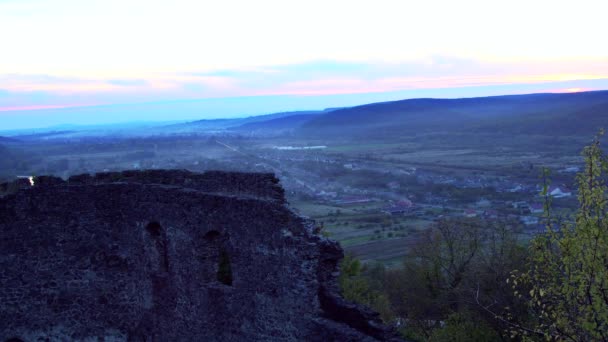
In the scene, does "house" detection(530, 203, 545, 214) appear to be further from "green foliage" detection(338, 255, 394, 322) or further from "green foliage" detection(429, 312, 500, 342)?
"green foliage" detection(429, 312, 500, 342)

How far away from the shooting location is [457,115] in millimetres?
153625

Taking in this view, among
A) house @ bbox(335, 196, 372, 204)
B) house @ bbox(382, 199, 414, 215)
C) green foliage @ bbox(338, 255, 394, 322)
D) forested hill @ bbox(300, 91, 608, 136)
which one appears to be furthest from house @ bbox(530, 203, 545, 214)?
forested hill @ bbox(300, 91, 608, 136)

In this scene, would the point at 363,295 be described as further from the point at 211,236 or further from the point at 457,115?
the point at 457,115

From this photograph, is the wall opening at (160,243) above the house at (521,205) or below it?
above

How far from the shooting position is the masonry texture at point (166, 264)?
31.6 feet

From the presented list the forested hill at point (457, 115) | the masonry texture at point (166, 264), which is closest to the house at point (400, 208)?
the masonry texture at point (166, 264)

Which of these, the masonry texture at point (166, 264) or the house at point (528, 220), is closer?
the masonry texture at point (166, 264)

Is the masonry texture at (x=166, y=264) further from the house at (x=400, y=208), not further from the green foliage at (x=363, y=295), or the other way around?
the house at (x=400, y=208)

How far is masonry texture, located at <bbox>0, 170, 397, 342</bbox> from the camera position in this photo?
31.6 feet

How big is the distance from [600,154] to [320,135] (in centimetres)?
14792

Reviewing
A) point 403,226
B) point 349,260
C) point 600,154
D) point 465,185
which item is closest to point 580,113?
point 465,185

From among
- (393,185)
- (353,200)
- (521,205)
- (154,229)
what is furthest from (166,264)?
(393,185)

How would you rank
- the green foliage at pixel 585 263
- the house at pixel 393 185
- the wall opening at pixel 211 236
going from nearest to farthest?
the green foliage at pixel 585 263
the wall opening at pixel 211 236
the house at pixel 393 185

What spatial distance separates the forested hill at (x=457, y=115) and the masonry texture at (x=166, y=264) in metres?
90.2
